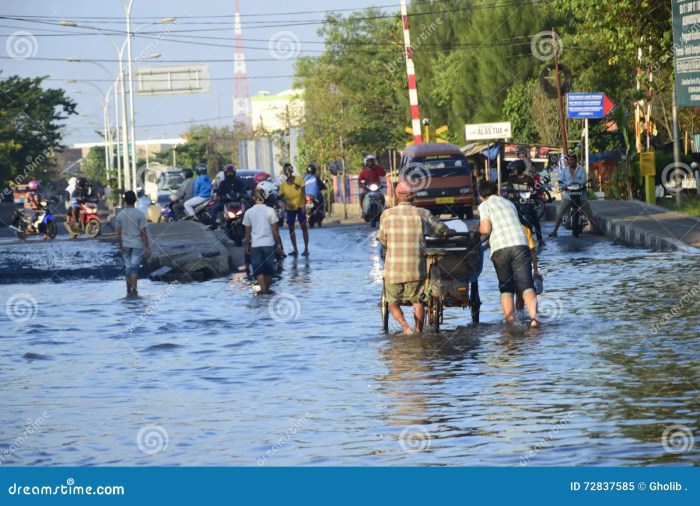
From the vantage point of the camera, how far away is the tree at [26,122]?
71875 millimetres

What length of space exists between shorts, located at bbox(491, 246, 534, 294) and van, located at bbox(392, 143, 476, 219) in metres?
24.7

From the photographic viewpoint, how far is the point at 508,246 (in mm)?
14883

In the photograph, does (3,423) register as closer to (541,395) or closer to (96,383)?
(96,383)

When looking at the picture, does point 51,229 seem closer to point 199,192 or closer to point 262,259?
point 199,192

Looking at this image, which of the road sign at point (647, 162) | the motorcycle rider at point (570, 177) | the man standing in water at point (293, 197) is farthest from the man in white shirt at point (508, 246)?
the road sign at point (647, 162)

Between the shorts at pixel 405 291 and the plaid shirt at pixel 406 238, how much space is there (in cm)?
7

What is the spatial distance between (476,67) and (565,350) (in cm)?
5528

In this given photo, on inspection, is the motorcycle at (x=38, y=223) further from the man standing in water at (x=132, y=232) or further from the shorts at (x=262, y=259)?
the shorts at (x=262, y=259)

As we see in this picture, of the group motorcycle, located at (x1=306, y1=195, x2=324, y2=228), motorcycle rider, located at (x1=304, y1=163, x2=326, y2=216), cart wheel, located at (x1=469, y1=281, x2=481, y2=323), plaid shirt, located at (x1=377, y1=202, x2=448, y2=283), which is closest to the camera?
plaid shirt, located at (x1=377, y1=202, x2=448, y2=283)

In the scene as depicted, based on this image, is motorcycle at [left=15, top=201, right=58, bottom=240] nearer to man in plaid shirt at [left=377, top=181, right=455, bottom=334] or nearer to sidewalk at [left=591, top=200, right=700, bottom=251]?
sidewalk at [left=591, top=200, right=700, bottom=251]

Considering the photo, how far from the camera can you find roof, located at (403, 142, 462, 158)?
4128cm

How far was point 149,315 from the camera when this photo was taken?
1833 centimetres

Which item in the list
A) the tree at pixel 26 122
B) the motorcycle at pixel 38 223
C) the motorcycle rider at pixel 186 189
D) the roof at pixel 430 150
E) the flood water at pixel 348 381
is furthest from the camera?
the tree at pixel 26 122

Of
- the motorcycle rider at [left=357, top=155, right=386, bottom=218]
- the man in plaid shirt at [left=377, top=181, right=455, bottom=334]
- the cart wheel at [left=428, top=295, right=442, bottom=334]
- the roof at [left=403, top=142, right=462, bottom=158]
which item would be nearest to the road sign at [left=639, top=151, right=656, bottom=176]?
the motorcycle rider at [left=357, top=155, right=386, bottom=218]
